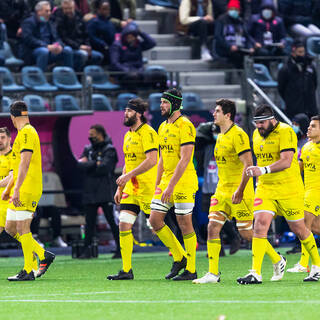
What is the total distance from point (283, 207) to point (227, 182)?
2.52ft

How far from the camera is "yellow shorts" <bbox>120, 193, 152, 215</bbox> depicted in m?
13.0

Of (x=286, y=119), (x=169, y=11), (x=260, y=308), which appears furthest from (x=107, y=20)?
(x=260, y=308)

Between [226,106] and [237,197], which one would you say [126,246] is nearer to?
[237,197]

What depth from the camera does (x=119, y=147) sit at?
20.0 meters

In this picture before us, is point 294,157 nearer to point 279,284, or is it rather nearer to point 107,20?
point 279,284

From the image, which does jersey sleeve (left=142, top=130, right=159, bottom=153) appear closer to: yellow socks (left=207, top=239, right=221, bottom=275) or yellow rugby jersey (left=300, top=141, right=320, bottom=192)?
yellow socks (left=207, top=239, right=221, bottom=275)

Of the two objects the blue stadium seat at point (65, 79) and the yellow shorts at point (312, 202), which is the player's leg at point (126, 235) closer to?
the yellow shorts at point (312, 202)

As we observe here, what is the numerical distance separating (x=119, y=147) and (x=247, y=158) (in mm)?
8040

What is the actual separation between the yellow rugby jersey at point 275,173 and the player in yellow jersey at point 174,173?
0.97 metres

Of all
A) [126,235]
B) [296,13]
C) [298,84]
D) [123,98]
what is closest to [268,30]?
[296,13]

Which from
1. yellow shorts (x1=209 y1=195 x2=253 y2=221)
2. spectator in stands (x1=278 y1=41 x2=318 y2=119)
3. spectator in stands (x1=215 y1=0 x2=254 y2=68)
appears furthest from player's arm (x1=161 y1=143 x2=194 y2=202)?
spectator in stands (x1=215 y1=0 x2=254 y2=68)

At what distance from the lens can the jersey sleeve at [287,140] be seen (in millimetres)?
11703

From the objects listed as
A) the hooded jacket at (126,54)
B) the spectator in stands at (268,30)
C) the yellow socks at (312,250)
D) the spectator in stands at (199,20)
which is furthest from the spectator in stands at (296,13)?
the yellow socks at (312,250)

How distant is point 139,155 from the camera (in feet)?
43.0
